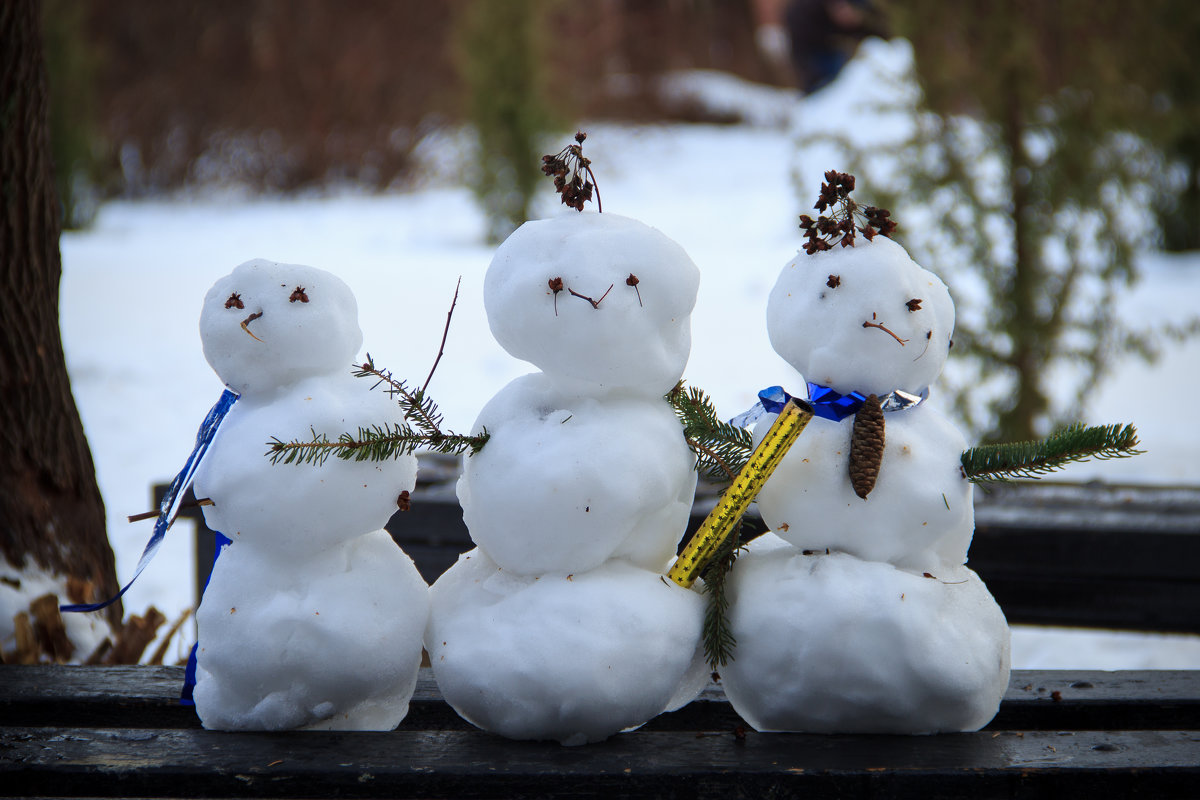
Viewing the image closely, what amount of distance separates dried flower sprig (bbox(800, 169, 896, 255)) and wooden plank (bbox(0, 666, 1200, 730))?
62 cm

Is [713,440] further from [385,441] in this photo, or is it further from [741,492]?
[385,441]

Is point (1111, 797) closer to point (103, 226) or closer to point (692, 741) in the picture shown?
point (692, 741)

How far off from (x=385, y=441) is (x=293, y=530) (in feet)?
0.49

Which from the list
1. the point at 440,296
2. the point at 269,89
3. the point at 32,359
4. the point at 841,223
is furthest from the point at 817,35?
the point at 841,223

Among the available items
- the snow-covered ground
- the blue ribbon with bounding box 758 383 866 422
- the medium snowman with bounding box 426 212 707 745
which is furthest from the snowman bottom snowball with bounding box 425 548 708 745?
the snow-covered ground

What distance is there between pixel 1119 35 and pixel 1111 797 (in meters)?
3.81

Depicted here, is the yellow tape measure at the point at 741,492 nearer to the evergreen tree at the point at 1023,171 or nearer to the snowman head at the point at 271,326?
the snowman head at the point at 271,326

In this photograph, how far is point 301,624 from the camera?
126 cm

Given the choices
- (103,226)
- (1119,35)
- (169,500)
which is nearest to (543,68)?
(103,226)

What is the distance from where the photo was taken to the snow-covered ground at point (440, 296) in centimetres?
397

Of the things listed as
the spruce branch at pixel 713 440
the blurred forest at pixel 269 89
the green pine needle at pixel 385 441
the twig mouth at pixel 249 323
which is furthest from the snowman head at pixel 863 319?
the blurred forest at pixel 269 89

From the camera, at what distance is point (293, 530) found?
49.3 inches

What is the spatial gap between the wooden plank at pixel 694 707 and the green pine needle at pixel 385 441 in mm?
383

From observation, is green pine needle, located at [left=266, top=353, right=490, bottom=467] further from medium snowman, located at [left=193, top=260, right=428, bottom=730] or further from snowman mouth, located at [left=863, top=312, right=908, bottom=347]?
snowman mouth, located at [left=863, top=312, right=908, bottom=347]
